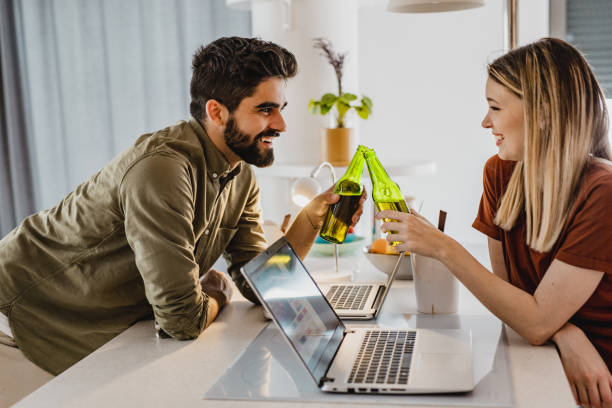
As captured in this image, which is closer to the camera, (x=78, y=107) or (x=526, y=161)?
(x=526, y=161)

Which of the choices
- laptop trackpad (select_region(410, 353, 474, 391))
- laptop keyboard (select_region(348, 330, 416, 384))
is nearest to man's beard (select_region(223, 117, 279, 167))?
laptop keyboard (select_region(348, 330, 416, 384))

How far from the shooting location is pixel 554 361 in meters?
1.13

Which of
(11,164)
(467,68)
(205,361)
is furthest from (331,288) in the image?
(11,164)

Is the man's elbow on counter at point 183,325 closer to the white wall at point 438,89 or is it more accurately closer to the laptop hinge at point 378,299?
the laptop hinge at point 378,299

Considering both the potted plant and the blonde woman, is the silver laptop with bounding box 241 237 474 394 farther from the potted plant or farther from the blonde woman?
the potted plant

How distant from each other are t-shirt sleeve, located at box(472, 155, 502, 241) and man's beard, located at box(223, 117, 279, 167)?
1.64 ft

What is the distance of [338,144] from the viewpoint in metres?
2.36

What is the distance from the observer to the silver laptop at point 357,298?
1.38 m

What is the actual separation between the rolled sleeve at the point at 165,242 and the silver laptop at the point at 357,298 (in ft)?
0.99

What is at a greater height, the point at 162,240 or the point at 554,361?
the point at 162,240

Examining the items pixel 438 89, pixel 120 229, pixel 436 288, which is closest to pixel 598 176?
pixel 436 288

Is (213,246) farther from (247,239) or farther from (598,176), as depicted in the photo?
(598,176)

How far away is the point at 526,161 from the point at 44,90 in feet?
9.28

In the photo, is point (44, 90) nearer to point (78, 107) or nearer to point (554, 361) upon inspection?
point (78, 107)
